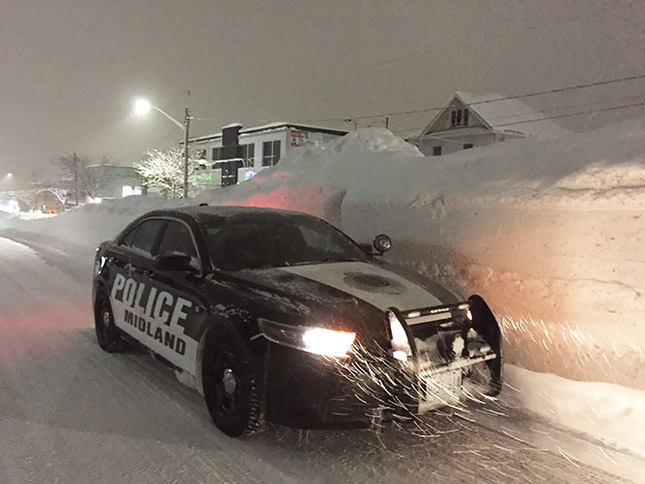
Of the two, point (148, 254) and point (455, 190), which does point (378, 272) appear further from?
point (455, 190)

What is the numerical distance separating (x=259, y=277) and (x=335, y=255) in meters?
1.04

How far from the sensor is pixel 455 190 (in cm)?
690

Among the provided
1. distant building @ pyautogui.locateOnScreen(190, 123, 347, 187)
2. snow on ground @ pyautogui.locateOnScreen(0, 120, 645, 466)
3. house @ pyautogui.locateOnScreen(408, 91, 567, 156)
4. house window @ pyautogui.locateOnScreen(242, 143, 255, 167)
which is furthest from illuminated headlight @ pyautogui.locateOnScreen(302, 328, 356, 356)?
house window @ pyautogui.locateOnScreen(242, 143, 255, 167)

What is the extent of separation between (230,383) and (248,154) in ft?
148

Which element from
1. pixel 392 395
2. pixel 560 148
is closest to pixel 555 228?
pixel 560 148

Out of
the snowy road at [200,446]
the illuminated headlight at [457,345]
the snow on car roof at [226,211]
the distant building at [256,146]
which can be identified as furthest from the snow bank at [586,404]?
the distant building at [256,146]

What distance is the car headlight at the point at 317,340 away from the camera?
326 cm

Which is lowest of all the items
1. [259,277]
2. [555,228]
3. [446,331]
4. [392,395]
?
[392,395]

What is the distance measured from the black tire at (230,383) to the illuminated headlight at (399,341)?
920 millimetres

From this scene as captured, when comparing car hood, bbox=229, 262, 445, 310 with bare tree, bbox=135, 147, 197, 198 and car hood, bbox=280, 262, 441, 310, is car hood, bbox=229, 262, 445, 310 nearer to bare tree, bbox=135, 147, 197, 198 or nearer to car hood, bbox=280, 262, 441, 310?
car hood, bbox=280, 262, 441, 310

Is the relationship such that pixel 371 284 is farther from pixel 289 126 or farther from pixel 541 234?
pixel 289 126

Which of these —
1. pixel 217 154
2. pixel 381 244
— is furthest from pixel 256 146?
pixel 381 244

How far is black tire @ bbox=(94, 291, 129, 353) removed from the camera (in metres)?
5.52

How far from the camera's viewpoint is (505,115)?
3675 cm
